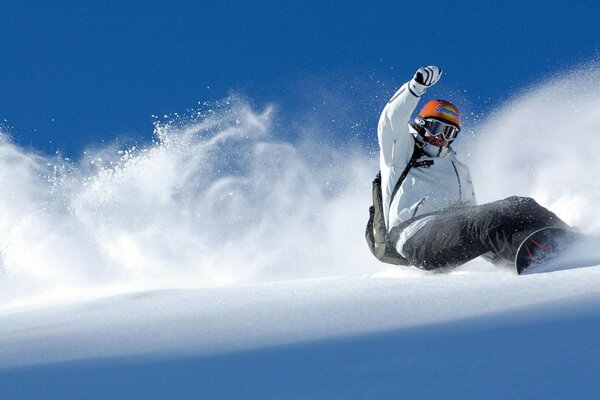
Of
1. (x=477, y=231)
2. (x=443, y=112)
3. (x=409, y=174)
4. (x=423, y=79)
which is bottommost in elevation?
(x=477, y=231)

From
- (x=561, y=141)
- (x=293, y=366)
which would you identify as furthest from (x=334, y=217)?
Answer: (x=293, y=366)

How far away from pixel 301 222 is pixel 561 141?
12.1ft

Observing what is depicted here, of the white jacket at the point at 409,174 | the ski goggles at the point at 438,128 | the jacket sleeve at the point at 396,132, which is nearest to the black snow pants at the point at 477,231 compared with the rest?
the white jacket at the point at 409,174

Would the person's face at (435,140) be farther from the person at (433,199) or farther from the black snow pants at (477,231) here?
the black snow pants at (477,231)

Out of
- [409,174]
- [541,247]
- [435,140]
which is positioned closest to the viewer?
[541,247]

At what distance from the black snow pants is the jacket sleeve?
0.65m

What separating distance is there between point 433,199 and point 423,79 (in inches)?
37.3

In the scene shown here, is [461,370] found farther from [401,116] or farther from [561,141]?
[561,141]

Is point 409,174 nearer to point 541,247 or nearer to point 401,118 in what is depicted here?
point 401,118

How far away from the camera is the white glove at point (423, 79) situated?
218 inches

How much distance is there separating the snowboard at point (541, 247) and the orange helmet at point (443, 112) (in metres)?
1.70

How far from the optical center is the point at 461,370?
2008 millimetres

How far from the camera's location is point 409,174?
595cm

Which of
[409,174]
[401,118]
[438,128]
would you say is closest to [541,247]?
[409,174]
